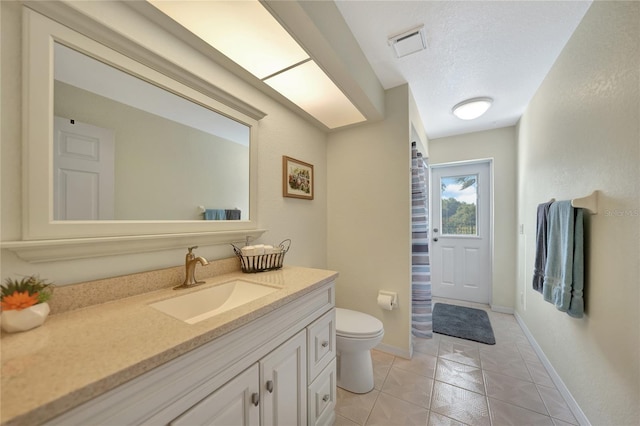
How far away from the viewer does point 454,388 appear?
1.62 m

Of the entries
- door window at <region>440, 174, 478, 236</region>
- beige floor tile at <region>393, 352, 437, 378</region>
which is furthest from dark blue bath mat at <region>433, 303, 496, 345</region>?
door window at <region>440, 174, 478, 236</region>

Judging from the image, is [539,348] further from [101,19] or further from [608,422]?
[101,19]

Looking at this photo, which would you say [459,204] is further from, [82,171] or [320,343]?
[82,171]

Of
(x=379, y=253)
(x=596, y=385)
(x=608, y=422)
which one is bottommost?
(x=608, y=422)

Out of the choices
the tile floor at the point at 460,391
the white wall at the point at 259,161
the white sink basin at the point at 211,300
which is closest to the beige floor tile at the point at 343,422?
the tile floor at the point at 460,391

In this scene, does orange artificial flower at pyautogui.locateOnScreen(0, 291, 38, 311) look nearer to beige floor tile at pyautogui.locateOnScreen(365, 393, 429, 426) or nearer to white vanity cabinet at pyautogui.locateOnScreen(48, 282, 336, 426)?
white vanity cabinet at pyautogui.locateOnScreen(48, 282, 336, 426)

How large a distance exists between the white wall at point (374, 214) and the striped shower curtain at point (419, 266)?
0.69ft

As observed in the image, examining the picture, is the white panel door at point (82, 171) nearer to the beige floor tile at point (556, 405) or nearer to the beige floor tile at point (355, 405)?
the beige floor tile at point (355, 405)

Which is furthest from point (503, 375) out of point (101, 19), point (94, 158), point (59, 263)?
point (101, 19)

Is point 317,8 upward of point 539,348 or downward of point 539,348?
upward

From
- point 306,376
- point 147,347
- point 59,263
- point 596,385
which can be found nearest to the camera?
point 147,347

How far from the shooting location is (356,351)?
1.60 m

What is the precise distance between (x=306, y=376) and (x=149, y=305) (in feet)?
2.48

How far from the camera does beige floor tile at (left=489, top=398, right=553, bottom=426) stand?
1.35 m
